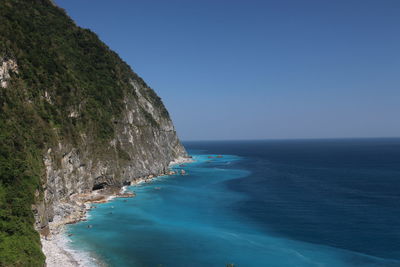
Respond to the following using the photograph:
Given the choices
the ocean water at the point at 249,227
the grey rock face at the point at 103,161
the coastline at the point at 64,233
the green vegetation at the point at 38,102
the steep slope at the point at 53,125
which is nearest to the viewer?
the green vegetation at the point at 38,102

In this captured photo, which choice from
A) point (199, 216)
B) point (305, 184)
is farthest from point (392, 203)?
point (199, 216)

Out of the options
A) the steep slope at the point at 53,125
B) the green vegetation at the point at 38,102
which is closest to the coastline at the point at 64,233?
the steep slope at the point at 53,125

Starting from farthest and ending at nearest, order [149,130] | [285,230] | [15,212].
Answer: [149,130]
[285,230]
[15,212]

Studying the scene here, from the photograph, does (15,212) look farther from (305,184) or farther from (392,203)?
(305,184)

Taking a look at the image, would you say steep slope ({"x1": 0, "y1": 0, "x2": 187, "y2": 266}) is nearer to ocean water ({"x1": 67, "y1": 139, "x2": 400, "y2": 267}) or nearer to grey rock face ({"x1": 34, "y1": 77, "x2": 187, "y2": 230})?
grey rock face ({"x1": 34, "y1": 77, "x2": 187, "y2": 230})

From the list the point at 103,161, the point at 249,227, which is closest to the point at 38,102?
the point at 103,161

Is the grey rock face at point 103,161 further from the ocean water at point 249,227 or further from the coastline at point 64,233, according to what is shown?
the ocean water at point 249,227

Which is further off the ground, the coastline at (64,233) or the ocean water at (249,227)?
the coastline at (64,233)
